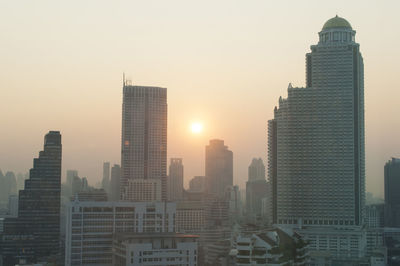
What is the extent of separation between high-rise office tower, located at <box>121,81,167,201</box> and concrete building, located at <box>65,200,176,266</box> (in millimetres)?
20916

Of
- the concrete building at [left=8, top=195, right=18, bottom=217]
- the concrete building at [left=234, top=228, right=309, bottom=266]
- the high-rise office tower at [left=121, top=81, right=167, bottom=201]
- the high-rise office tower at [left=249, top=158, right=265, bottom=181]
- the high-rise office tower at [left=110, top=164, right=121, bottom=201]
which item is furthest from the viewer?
the high-rise office tower at [left=121, top=81, right=167, bottom=201]

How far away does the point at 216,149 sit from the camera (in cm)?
3481

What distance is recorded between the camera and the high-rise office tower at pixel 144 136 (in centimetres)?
4197

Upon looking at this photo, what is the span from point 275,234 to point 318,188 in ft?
46.3

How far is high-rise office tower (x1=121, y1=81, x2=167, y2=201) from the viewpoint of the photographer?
41969 mm

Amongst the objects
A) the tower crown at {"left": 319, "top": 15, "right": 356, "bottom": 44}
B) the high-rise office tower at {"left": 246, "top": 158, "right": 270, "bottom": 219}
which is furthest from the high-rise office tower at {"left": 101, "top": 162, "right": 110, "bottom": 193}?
the tower crown at {"left": 319, "top": 15, "right": 356, "bottom": 44}

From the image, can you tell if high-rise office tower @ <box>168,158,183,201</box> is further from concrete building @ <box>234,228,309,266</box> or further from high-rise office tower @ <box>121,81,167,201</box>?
concrete building @ <box>234,228,309,266</box>

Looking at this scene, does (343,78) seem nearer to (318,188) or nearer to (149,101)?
(318,188)

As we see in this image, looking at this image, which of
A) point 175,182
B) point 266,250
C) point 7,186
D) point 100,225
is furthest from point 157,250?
point 175,182

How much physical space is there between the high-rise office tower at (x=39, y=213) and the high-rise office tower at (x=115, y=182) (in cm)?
→ 593

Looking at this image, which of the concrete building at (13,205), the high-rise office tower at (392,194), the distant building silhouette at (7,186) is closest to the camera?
the high-rise office tower at (392,194)

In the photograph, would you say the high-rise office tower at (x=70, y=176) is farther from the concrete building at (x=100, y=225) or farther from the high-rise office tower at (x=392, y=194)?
the high-rise office tower at (x=392, y=194)

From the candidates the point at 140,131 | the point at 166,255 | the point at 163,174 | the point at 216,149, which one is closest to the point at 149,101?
the point at 140,131

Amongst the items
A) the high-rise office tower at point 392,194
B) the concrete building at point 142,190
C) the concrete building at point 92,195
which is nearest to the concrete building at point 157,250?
the high-rise office tower at point 392,194
